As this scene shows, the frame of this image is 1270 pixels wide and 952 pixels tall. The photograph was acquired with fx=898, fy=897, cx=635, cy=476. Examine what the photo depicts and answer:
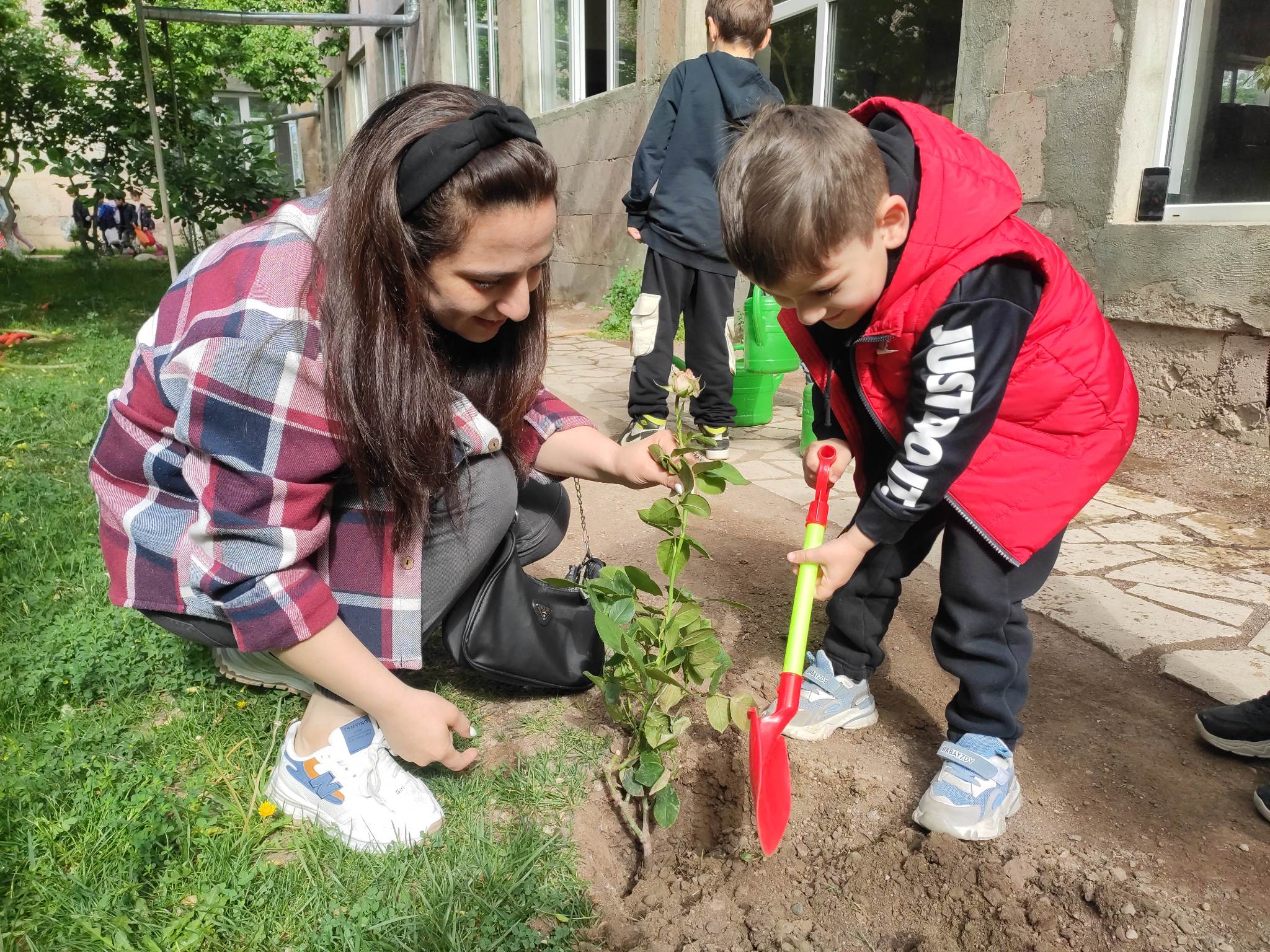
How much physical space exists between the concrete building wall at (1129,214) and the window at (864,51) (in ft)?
2.09

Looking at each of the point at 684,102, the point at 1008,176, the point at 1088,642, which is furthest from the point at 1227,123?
the point at 1008,176

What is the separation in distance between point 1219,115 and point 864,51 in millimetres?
2247

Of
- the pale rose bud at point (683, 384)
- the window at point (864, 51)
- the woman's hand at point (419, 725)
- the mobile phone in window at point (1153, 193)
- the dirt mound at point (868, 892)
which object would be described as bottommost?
the dirt mound at point (868, 892)

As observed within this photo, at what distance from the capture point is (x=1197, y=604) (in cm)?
244

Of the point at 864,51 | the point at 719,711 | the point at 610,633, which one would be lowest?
the point at 719,711

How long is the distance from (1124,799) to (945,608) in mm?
499

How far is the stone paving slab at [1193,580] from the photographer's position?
2.49 meters

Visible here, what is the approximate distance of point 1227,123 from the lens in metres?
3.65

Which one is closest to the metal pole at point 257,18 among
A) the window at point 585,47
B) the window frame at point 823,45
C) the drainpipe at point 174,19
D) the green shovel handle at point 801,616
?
the drainpipe at point 174,19

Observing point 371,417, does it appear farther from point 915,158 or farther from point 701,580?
point 701,580

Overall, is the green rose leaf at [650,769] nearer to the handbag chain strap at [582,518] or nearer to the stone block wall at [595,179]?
the handbag chain strap at [582,518]

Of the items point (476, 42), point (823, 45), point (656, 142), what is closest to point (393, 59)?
point (476, 42)

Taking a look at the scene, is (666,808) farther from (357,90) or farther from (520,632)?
(357,90)

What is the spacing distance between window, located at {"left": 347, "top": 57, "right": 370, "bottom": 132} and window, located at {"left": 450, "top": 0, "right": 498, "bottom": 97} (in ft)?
19.3
